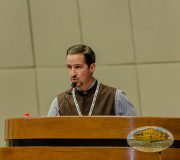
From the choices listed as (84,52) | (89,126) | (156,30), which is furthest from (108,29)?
(89,126)

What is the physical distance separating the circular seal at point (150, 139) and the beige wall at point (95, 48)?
184 centimetres

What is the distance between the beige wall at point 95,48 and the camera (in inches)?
132

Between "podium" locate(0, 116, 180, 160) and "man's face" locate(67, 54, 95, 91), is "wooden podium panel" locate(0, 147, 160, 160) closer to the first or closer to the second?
"podium" locate(0, 116, 180, 160)

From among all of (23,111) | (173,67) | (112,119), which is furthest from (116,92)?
(173,67)

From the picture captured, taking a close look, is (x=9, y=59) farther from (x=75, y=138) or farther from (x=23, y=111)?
(x=75, y=138)

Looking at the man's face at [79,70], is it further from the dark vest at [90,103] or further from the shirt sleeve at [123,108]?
the shirt sleeve at [123,108]

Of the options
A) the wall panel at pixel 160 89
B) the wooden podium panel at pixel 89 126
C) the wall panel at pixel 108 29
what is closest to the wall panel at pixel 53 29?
the wall panel at pixel 108 29

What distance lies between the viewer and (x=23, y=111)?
3373mm

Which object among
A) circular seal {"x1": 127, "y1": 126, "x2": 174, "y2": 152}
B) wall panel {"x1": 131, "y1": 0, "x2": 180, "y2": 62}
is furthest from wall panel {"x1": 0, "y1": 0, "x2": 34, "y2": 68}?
circular seal {"x1": 127, "y1": 126, "x2": 174, "y2": 152}

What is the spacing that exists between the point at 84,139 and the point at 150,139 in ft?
1.00

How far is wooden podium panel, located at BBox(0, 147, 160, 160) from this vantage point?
5.53ft

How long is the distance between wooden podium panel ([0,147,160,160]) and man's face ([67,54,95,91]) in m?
0.80

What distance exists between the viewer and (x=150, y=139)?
1690mm

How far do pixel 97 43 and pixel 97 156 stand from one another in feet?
6.76
